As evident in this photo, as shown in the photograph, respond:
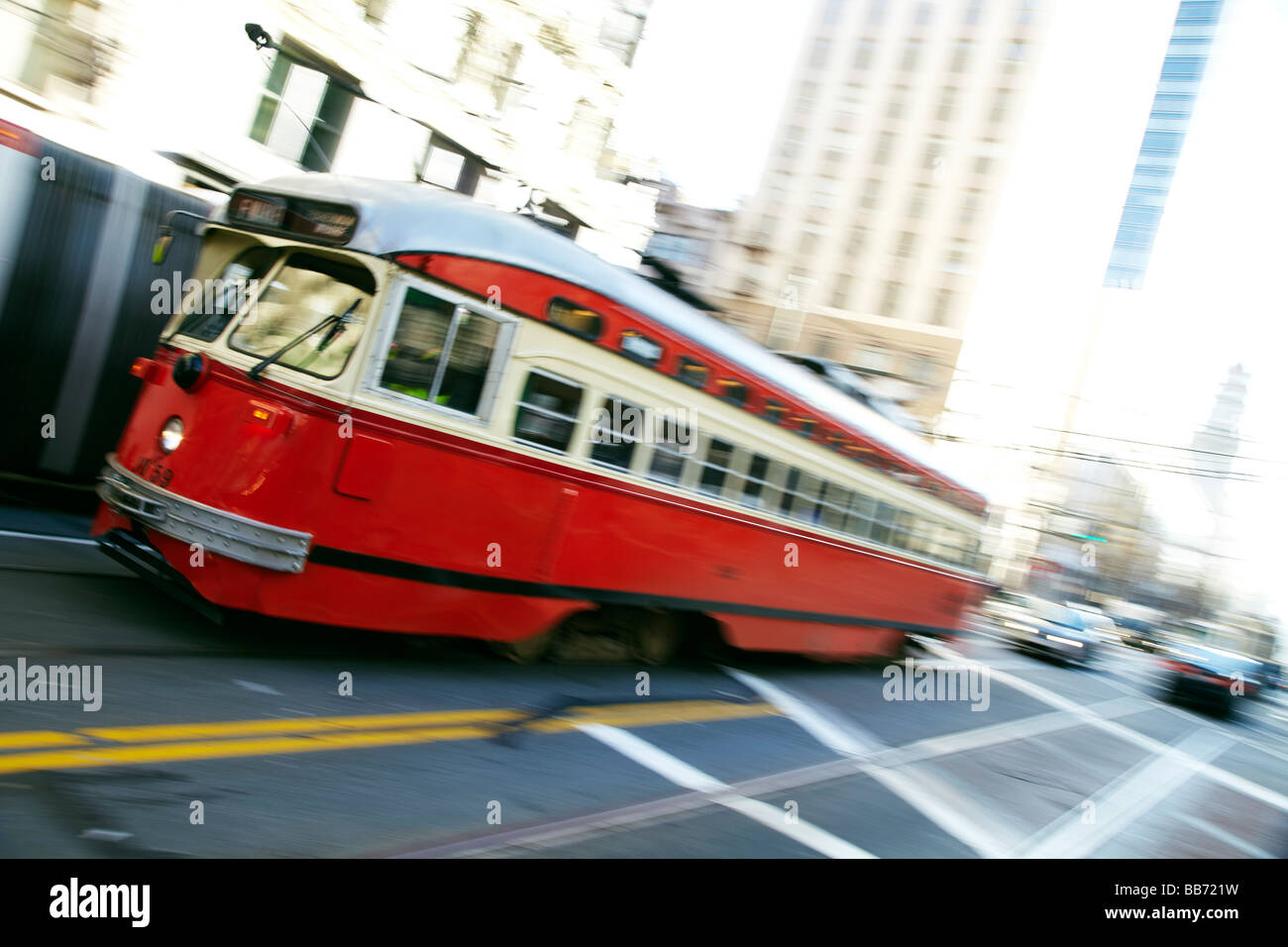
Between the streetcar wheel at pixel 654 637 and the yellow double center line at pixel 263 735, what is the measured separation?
64.9 inches

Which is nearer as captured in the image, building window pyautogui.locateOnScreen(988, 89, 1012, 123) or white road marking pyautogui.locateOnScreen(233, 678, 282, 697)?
white road marking pyautogui.locateOnScreen(233, 678, 282, 697)

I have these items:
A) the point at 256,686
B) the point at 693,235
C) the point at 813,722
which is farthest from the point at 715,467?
the point at 693,235

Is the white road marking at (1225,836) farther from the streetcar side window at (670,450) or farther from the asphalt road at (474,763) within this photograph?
the streetcar side window at (670,450)

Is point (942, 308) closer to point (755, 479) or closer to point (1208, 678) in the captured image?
point (1208, 678)

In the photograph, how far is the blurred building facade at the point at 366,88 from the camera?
38.4 ft

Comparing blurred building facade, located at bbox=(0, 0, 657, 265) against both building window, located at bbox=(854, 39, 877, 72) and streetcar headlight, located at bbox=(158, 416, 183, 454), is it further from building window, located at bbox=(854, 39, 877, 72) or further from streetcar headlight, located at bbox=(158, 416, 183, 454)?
building window, located at bbox=(854, 39, 877, 72)

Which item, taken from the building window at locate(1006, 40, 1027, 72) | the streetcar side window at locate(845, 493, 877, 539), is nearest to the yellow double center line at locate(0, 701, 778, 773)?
the streetcar side window at locate(845, 493, 877, 539)

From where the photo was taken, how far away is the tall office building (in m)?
41.7

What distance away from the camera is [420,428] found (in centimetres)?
595

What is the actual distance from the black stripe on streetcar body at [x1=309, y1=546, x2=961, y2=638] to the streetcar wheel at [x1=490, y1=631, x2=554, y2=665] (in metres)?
0.62

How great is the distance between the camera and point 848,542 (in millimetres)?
10758

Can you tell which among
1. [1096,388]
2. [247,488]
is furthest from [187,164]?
[1096,388]

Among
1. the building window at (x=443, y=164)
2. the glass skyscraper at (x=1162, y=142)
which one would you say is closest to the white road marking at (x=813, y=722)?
the building window at (x=443, y=164)
